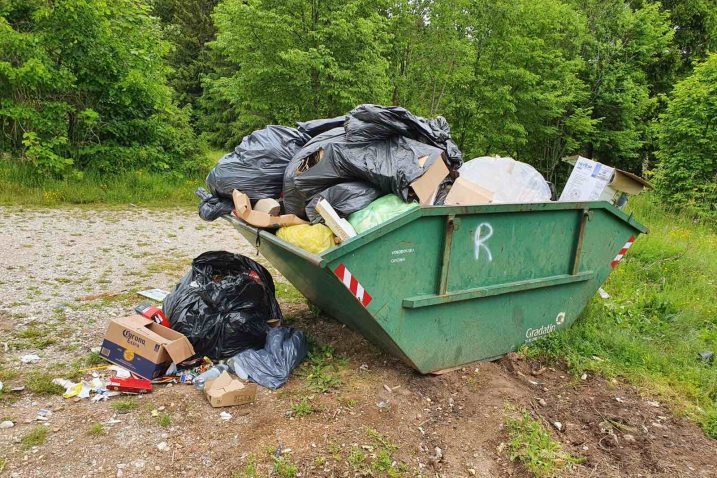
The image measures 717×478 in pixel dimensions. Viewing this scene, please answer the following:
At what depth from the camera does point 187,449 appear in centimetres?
257

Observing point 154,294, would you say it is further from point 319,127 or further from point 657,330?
point 657,330

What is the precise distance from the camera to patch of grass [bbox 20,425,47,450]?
2543 millimetres

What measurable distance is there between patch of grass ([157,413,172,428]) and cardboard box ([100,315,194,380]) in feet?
1.37

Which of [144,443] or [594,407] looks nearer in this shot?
[144,443]

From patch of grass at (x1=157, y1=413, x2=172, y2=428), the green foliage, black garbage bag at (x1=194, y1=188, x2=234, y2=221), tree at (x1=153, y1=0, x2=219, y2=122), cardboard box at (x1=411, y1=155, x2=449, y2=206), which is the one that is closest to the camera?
patch of grass at (x1=157, y1=413, x2=172, y2=428)

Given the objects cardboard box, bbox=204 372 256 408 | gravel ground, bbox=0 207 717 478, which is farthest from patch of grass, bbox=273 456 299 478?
cardboard box, bbox=204 372 256 408

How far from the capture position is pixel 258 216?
326 cm

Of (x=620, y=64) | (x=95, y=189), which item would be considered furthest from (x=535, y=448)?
(x=620, y=64)

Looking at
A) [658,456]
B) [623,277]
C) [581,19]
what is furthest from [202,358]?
[581,19]

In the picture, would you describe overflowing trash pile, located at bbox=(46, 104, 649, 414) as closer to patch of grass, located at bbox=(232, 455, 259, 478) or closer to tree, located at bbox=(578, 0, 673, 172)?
patch of grass, located at bbox=(232, 455, 259, 478)

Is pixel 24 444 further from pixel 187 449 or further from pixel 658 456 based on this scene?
pixel 658 456

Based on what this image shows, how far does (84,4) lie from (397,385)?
859cm

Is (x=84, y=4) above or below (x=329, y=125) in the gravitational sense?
above

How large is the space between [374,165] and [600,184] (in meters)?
1.86
